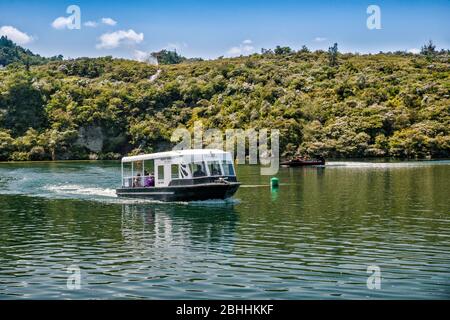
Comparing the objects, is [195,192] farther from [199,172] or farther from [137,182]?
[137,182]

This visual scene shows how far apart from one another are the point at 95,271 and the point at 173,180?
2828 cm

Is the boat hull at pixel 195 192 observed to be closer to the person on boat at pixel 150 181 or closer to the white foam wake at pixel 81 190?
the person on boat at pixel 150 181

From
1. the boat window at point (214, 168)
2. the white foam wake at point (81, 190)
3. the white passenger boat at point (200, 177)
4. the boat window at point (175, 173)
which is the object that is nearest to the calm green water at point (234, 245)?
the white passenger boat at point (200, 177)

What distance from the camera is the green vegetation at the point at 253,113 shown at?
155000 millimetres

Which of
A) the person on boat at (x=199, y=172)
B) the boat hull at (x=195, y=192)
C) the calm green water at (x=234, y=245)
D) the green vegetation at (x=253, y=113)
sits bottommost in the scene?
the calm green water at (x=234, y=245)

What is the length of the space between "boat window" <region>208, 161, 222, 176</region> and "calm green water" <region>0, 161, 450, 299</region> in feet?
9.44

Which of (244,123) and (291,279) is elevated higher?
(244,123)

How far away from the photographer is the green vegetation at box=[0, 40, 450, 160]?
509 ft

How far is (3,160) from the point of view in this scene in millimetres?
164875

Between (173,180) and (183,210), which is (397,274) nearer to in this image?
(183,210)

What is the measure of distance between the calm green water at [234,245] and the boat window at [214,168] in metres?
2.88

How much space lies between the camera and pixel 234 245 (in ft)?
115
